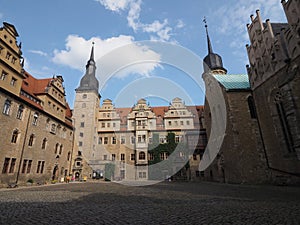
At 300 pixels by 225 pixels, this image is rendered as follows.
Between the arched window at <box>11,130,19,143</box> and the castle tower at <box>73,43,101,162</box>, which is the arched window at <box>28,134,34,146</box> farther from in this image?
the castle tower at <box>73,43,101,162</box>

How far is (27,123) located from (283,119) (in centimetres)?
2247

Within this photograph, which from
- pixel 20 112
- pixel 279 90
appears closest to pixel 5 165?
pixel 20 112

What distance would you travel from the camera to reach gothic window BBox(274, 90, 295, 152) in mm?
12195

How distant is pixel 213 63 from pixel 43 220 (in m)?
27.0

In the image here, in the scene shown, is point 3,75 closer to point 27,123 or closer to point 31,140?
point 27,123

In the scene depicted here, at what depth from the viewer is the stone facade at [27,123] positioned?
15.4 metres

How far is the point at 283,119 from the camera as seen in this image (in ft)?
42.0


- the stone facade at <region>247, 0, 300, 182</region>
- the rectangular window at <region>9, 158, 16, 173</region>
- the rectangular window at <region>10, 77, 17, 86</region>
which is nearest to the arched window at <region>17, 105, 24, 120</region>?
the rectangular window at <region>10, 77, 17, 86</region>

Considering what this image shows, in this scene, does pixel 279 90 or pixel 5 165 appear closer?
pixel 279 90

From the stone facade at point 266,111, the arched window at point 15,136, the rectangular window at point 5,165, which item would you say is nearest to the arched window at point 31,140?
the arched window at point 15,136

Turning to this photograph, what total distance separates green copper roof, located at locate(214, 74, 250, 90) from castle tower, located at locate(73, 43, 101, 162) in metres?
22.6

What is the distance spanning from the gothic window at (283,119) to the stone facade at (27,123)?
21513mm

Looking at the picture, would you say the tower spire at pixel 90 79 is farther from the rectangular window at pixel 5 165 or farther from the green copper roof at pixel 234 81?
the green copper roof at pixel 234 81

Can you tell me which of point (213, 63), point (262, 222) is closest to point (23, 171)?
point (262, 222)
